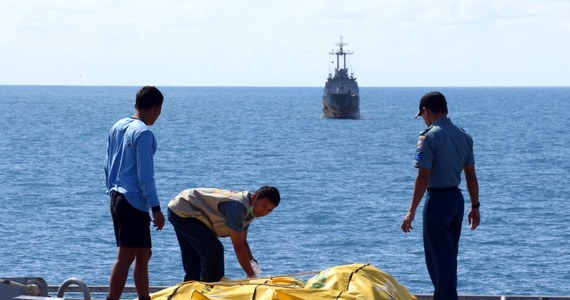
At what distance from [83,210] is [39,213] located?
237cm

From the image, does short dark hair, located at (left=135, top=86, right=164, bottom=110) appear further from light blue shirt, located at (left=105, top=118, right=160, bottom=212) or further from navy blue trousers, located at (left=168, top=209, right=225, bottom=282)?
navy blue trousers, located at (left=168, top=209, right=225, bottom=282)

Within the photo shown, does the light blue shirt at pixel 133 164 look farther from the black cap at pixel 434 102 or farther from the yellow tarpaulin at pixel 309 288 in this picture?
the black cap at pixel 434 102

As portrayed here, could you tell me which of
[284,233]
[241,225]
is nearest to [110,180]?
[241,225]

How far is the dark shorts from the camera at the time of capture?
7793mm

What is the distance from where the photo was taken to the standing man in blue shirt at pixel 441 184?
8.35 m

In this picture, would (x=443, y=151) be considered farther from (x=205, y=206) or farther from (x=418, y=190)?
(x=205, y=206)

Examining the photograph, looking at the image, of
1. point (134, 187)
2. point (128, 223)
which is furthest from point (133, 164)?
point (128, 223)

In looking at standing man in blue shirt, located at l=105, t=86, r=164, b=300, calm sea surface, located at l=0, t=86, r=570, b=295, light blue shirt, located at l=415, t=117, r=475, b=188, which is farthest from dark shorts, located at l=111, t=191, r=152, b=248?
calm sea surface, located at l=0, t=86, r=570, b=295

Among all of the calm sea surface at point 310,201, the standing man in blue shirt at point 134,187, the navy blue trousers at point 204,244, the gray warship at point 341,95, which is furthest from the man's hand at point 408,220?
the gray warship at point 341,95

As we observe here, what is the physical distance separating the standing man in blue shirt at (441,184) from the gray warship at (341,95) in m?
127

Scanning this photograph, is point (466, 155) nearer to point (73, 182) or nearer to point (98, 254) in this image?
point (98, 254)

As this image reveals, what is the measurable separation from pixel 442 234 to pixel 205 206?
1945 mm

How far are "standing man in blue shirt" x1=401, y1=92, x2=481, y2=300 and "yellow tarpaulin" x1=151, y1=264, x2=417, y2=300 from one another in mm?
496

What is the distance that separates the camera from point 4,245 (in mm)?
38594
